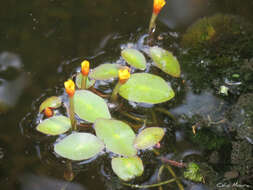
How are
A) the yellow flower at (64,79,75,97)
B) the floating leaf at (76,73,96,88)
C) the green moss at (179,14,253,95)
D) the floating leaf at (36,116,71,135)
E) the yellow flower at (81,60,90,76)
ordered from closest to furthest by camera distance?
1. the yellow flower at (64,79,75,97)
2. the yellow flower at (81,60,90,76)
3. the floating leaf at (36,116,71,135)
4. the floating leaf at (76,73,96,88)
5. the green moss at (179,14,253,95)

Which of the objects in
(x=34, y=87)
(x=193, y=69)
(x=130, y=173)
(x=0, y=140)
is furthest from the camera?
(x=193, y=69)

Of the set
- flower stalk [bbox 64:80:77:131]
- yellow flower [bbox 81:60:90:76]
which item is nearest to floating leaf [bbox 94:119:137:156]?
flower stalk [bbox 64:80:77:131]

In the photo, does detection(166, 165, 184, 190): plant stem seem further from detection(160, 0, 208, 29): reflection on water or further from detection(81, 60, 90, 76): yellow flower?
detection(160, 0, 208, 29): reflection on water

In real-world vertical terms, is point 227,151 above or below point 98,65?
below

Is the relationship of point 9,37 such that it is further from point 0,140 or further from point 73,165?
point 73,165

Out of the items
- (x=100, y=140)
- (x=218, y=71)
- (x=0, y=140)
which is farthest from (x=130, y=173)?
(x=218, y=71)

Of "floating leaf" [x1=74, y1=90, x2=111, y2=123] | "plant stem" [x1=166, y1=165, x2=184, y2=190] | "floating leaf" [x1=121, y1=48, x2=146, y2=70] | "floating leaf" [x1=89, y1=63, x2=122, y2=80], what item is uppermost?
"floating leaf" [x1=121, y1=48, x2=146, y2=70]

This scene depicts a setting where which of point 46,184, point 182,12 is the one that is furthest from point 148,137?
point 182,12

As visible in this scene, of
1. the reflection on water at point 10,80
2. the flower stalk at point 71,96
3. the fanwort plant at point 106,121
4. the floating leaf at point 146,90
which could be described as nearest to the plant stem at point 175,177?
the fanwort plant at point 106,121
